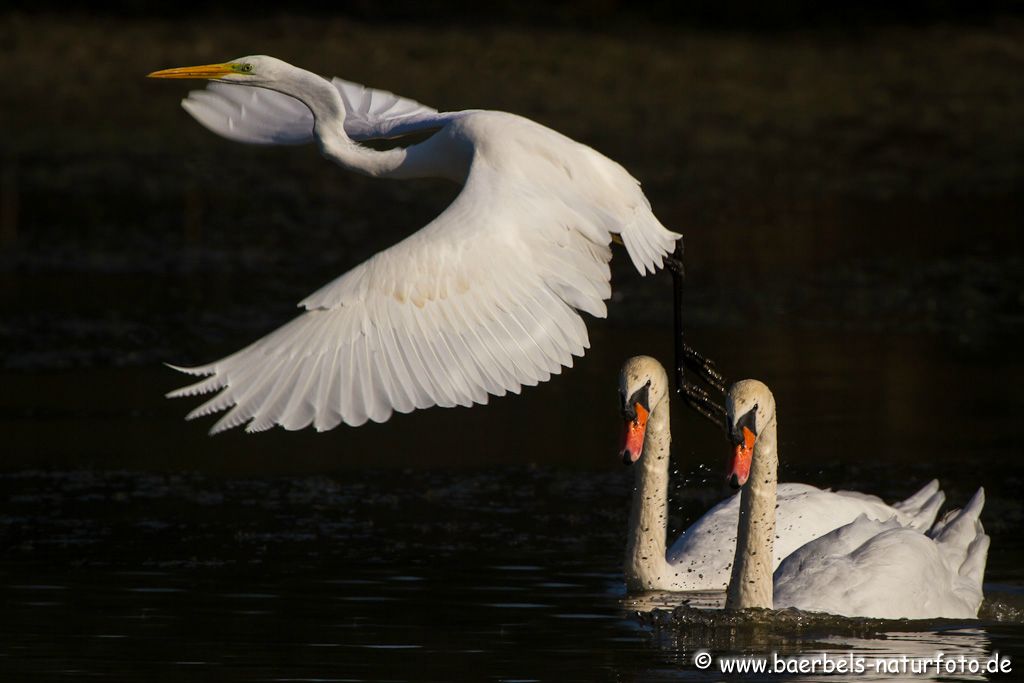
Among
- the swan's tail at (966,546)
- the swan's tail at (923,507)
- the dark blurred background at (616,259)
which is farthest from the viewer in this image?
the dark blurred background at (616,259)

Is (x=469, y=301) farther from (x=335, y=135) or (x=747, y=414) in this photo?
(x=335, y=135)

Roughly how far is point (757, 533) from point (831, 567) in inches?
12.7

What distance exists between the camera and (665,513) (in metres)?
8.43

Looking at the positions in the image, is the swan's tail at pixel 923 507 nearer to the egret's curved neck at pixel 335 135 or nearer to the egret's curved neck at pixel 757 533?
the egret's curved neck at pixel 757 533

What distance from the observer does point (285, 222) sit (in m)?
17.8

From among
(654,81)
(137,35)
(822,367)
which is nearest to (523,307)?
(822,367)

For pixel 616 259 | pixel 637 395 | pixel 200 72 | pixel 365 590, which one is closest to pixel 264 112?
pixel 200 72

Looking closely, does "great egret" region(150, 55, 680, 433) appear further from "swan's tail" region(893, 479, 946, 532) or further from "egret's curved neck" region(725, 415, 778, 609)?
"swan's tail" region(893, 479, 946, 532)

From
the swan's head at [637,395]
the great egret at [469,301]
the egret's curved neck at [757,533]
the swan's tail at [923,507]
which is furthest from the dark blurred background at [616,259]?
the egret's curved neck at [757,533]

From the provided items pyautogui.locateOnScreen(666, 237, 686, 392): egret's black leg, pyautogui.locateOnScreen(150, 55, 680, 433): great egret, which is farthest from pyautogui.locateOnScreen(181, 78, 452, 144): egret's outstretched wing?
pyautogui.locateOnScreen(666, 237, 686, 392): egret's black leg

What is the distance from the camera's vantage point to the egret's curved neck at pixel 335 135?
9.71 metres

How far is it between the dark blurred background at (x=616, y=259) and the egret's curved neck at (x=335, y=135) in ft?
4.78

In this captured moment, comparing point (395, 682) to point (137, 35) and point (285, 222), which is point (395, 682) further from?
Answer: point (137, 35)

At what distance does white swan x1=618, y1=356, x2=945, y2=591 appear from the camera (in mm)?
8211
